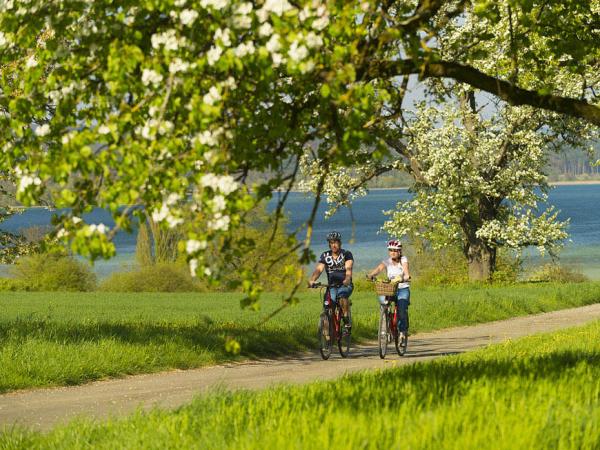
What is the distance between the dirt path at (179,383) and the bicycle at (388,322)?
245 millimetres

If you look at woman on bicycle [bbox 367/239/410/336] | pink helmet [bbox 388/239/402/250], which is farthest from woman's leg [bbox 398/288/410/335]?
pink helmet [bbox 388/239/402/250]

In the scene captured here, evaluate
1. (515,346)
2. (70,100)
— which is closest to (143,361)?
(515,346)

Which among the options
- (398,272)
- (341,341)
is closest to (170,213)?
(398,272)

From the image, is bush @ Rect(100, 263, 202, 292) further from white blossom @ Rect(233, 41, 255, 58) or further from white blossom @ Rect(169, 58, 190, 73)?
white blossom @ Rect(233, 41, 255, 58)

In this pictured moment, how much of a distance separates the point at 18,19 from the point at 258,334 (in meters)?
13.6

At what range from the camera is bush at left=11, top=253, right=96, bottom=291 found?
5331 centimetres

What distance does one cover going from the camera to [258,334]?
19.6 m

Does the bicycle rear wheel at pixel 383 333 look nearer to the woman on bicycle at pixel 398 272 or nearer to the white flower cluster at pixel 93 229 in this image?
the woman on bicycle at pixel 398 272

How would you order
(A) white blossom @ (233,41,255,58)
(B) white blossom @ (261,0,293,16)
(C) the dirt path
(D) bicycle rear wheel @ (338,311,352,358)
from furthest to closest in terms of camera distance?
(D) bicycle rear wheel @ (338,311,352,358) → (C) the dirt path → (A) white blossom @ (233,41,255,58) → (B) white blossom @ (261,0,293,16)

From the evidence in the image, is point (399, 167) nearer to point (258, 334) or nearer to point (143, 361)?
point (258, 334)

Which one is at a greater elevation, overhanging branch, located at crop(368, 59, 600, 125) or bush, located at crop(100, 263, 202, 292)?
overhanging branch, located at crop(368, 59, 600, 125)

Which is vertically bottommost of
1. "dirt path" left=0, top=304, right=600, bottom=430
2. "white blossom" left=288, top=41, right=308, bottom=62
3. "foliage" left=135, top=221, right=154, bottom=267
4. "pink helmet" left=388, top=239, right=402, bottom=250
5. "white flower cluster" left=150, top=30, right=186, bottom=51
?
"dirt path" left=0, top=304, right=600, bottom=430

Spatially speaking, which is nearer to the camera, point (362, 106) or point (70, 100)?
point (362, 106)

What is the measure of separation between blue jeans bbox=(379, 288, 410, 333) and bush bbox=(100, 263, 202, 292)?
37.9 metres
